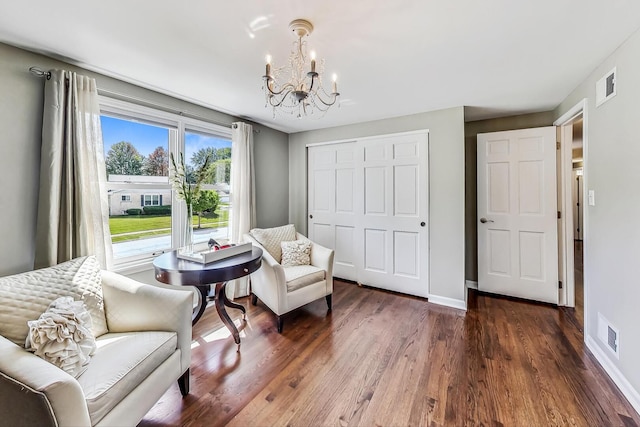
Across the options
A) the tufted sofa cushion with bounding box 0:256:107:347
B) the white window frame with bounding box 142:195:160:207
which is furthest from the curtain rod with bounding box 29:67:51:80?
the tufted sofa cushion with bounding box 0:256:107:347

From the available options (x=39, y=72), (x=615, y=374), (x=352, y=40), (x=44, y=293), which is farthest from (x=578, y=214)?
(x=39, y=72)

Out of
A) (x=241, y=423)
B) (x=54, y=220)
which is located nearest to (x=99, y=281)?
(x=54, y=220)

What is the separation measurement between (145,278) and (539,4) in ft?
11.3

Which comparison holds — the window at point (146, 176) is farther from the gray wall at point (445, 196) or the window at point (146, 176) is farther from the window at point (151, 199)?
the gray wall at point (445, 196)

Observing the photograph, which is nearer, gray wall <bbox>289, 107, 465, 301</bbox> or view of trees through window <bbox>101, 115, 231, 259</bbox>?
view of trees through window <bbox>101, 115, 231, 259</bbox>

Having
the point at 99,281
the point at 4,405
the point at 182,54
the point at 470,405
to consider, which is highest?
the point at 182,54

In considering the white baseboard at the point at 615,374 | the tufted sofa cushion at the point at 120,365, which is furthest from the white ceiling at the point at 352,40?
the white baseboard at the point at 615,374

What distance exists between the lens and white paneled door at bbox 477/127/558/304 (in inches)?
118

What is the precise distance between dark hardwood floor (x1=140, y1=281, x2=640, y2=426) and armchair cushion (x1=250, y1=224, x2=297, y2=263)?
0.68 metres

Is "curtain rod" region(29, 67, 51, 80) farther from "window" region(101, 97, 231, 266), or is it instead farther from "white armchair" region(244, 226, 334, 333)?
"white armchair" region(244, 226, 334, 333)

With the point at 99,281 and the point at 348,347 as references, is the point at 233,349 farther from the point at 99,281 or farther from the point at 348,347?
the point at 99,281

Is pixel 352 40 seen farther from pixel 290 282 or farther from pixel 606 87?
pixel 290 282

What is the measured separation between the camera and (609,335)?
6.19 feet

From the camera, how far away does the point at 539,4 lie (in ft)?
4.47
